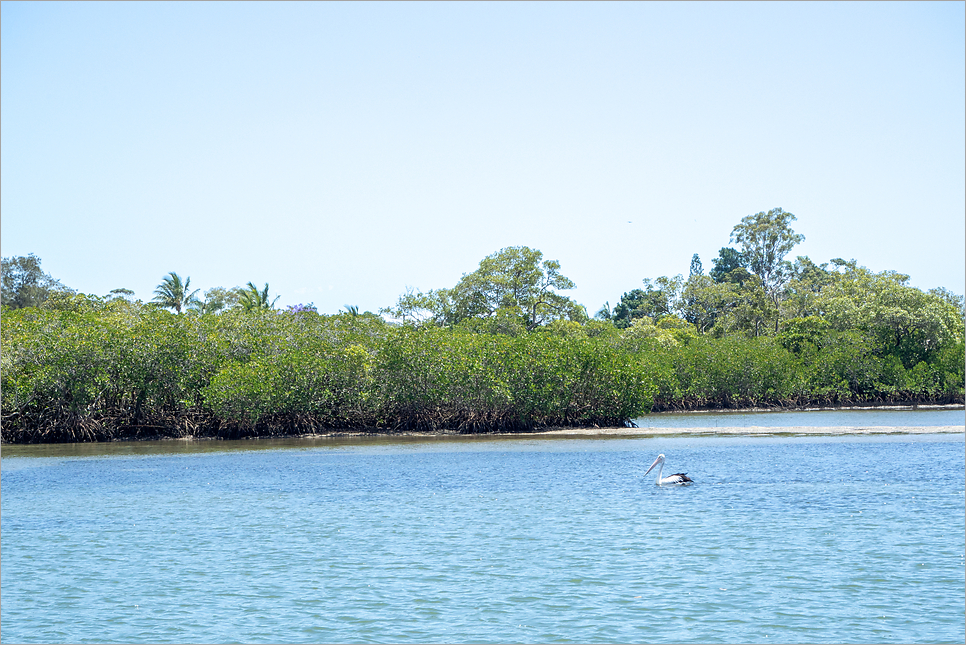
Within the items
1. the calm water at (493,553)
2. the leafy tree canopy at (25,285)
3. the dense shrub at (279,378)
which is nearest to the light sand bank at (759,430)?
the dense shrub at (279,378)

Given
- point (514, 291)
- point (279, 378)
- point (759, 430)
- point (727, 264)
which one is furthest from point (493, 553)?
point (727, 264)

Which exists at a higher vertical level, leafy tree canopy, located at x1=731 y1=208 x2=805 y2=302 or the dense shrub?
leafy tree canopy, located at x1=731 y1=208 x2=805 y2=302

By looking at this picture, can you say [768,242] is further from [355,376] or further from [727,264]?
[355,376]

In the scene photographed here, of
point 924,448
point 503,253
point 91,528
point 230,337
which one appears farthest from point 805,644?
point 503,253

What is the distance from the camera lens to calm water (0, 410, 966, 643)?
1319 cm

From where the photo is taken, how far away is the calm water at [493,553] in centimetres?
1319

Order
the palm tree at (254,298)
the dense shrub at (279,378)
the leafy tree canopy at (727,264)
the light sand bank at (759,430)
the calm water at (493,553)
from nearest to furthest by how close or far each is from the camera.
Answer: the calm water at (493,553)
the dense shrub at (279,378)
the light sand bank at (759,430)
the palm tree at (254,298)
the leafy tree canopy at (727,264)

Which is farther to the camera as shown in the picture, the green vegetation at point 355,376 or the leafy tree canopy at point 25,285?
the leafy tree canopy at point 25,285

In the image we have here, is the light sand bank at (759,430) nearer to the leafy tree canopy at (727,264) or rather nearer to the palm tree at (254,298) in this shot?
the palm tree at (254,298)

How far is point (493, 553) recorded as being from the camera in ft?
58.7

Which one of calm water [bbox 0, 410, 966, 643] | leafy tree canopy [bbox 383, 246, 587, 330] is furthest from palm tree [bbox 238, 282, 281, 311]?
calm water [bbox 0, 410, 966, 643]

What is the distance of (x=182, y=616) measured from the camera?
45.6 feet

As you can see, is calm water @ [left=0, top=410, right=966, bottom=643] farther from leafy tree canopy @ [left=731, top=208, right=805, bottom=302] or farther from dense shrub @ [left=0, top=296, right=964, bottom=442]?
leafy tree canopy @ [left=731, top=208, right=805, bottom=302]

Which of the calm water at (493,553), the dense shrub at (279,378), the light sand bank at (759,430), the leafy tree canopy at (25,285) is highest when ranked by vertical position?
the leafy tree canopy at (25,285)
